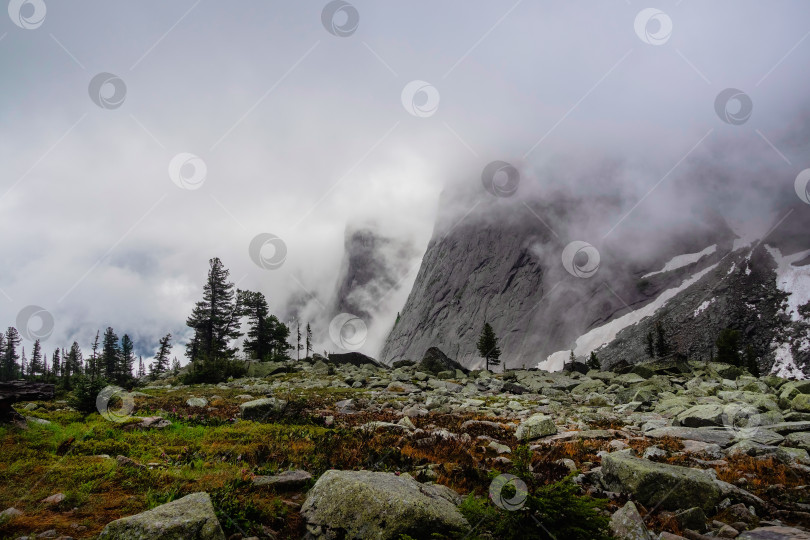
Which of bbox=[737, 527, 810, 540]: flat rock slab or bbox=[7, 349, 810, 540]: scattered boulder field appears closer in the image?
bbox=[7, 349, 810, 540]: scattered boulder field

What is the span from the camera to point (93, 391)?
13859 millimetres

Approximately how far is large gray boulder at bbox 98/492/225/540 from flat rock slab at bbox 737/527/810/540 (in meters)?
6.78

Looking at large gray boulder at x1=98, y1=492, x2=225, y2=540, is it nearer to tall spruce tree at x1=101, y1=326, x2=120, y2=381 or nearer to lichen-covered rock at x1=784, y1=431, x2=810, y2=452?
lichen-covered rock at x1=784, y1=431, x2=810, y2=452

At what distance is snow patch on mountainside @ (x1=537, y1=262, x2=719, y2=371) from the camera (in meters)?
117

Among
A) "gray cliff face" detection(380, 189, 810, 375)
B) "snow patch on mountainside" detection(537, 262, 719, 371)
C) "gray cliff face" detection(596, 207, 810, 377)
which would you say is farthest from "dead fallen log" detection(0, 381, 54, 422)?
"snow patch on mountainside" detection(537, 262, 719, 371)

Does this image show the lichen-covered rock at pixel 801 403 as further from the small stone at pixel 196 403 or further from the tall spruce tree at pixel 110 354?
the tall spruce tree at pixel 110 354

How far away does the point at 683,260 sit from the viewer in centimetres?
13925

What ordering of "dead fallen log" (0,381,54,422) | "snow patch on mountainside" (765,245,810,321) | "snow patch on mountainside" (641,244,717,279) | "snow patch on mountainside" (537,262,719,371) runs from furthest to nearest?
"snow patch on mountainside" (641,244,717,279)
"snow patch on mountainside" (537,262,719,371)
"snow patch on mountainside" (765,245,810,321)
"dead fallen log" (0,381,54,422)

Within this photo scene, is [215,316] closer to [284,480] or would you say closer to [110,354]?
[110,354]

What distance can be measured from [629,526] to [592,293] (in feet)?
479

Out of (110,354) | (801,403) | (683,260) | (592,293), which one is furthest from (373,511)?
(683,260)

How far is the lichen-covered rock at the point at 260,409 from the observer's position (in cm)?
1441

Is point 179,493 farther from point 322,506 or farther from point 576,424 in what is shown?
point 576,424

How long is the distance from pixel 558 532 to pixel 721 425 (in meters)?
13.2
